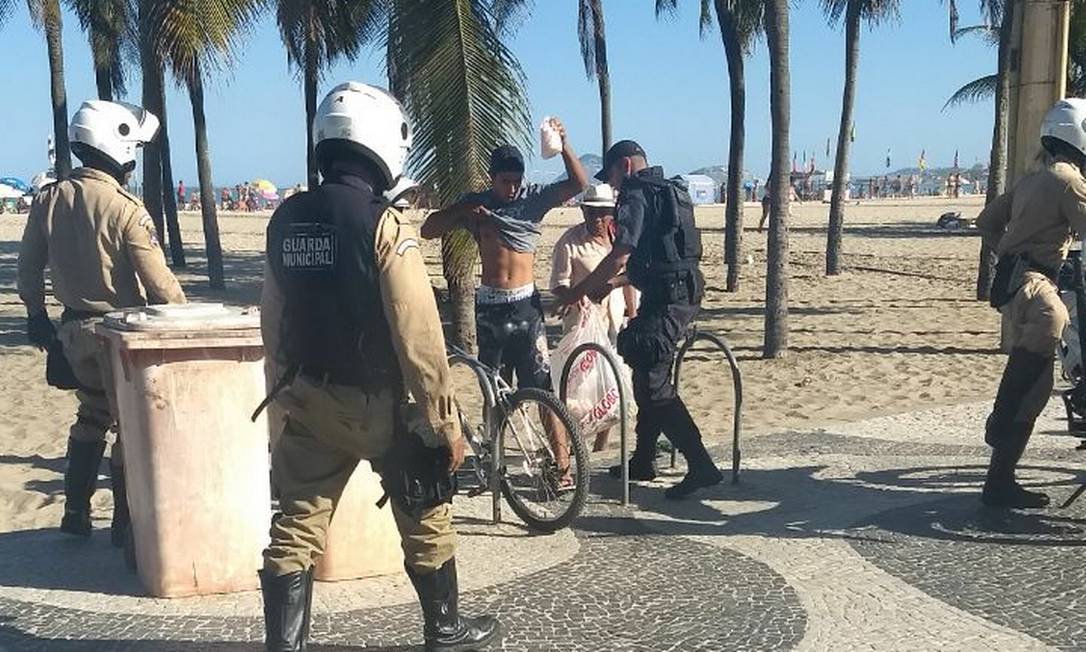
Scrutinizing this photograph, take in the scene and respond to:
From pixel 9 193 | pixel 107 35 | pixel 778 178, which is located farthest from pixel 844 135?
pixel 9 193

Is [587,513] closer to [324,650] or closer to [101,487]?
[324,650]

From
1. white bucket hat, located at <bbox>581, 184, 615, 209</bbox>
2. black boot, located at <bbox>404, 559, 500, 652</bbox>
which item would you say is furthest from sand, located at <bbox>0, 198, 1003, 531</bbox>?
black boot, located at <bbox>404, 559, 500, 652</bbox>

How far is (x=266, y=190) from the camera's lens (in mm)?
80750

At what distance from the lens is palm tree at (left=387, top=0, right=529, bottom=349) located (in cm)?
895

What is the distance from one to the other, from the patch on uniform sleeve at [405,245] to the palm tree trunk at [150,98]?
11.6 ft

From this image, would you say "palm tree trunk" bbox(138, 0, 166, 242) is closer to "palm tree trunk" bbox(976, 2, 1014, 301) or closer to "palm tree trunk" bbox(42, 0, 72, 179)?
"palm tree trunk" bbox(42, 0, 72, 179)

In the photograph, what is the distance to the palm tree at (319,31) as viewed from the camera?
1512 cm

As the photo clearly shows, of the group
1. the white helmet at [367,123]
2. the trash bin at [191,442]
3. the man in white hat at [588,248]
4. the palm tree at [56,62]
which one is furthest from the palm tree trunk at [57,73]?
the white helmet at [367,123]

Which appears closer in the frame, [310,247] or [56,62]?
[310,247]

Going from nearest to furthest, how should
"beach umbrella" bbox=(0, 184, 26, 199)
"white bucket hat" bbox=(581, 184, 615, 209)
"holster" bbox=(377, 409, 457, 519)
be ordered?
"holster" bbox=(377, 409, 457, 519) → "white bucket hat" bbox=(581, 184, 615, 209) → "beach umbrella" bbox=(0, 184, 26, 199)

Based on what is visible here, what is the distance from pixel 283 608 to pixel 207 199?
17784mm

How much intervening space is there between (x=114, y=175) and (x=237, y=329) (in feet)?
4.07

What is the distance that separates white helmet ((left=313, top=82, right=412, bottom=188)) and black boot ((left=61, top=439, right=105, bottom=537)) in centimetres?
259

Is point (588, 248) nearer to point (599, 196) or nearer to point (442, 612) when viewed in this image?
point (599, 196)
